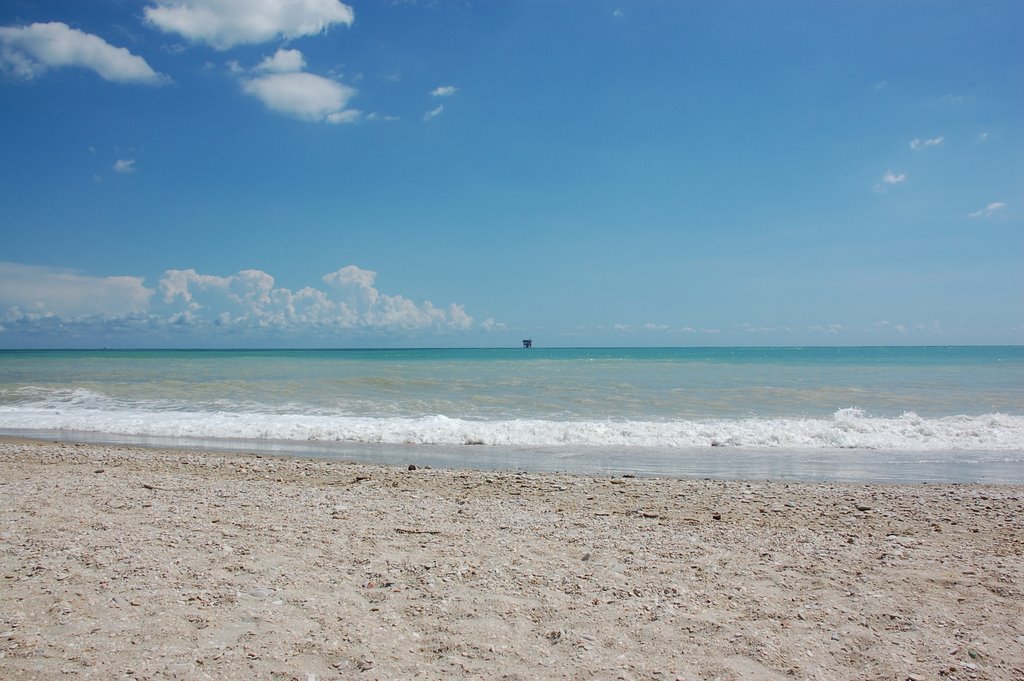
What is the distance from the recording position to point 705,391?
81.1 ft

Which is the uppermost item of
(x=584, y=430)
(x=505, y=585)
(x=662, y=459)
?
(x=505, y=585)

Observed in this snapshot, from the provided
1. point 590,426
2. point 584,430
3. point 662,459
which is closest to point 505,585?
point 662,459

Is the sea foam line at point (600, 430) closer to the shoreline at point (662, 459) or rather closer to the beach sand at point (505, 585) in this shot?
the shoreline at point (662, 459)

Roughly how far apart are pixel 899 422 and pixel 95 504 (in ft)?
55.5

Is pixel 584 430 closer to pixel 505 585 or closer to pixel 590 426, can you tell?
pixel 590 426

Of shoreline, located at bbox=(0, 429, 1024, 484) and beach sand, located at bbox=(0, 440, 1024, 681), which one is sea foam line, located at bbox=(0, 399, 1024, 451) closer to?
shoreline, located at bbox=(0, 429, 1024, 484)

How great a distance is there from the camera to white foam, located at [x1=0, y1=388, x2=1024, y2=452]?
44.3 ft

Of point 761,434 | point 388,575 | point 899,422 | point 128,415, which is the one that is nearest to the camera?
point 388,575

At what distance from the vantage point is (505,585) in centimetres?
486

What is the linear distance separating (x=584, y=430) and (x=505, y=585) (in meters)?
9.76

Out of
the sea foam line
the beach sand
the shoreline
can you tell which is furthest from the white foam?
the beach sand

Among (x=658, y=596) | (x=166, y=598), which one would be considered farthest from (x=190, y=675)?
(x=658, y=596)

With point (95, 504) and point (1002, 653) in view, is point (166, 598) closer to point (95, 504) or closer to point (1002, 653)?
point (95, 504)

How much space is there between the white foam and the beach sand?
543 centimetres
